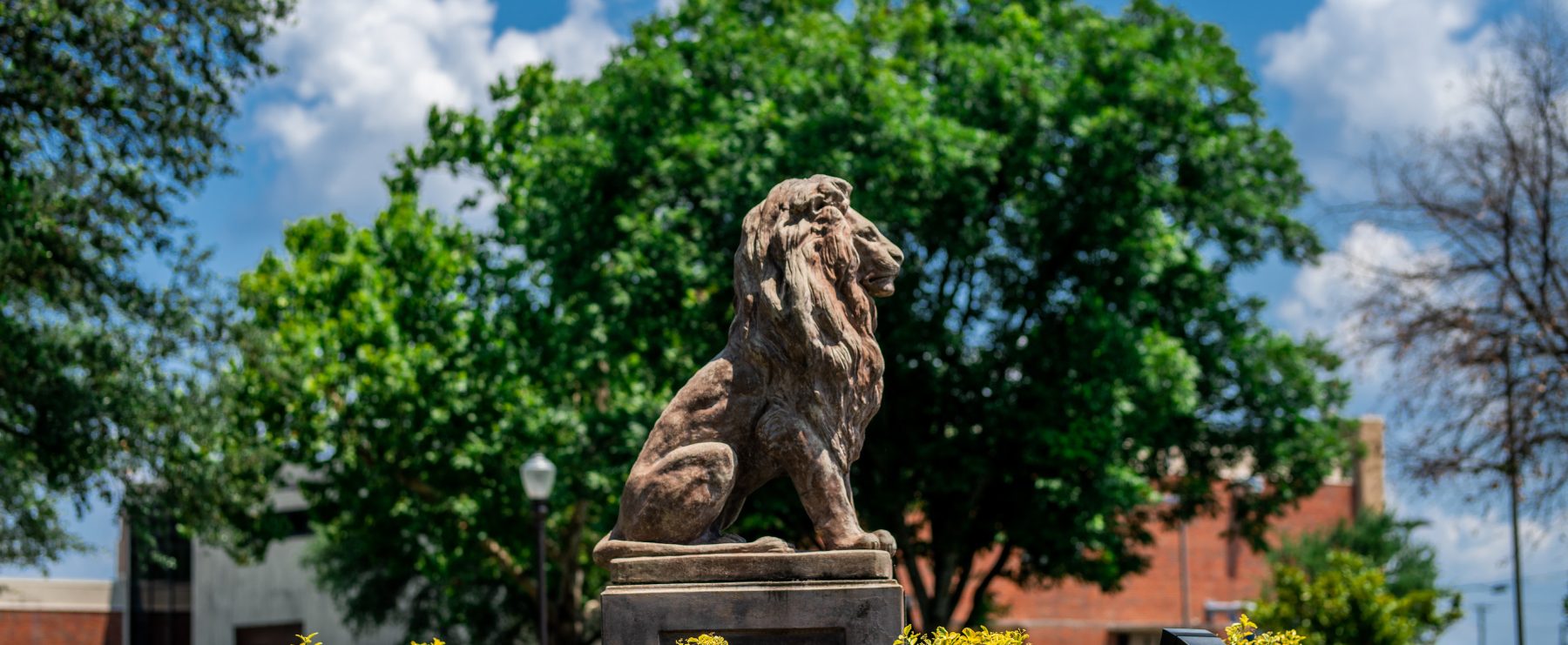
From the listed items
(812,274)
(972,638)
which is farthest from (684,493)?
(972,638)

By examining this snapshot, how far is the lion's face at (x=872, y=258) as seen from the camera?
331 inches

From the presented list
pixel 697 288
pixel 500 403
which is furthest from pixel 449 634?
pixel 697 288

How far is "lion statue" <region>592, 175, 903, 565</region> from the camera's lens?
8055 mm

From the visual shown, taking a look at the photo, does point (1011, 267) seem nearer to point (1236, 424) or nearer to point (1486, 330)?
point (1236, 424)

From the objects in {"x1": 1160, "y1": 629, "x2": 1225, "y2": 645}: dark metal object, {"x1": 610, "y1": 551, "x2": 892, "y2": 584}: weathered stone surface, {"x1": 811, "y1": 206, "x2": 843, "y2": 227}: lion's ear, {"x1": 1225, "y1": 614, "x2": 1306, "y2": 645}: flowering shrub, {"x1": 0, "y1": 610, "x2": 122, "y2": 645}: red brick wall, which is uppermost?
{"x1": 811, "y1": 206, "x2": 843, "y2": 227}: lion's ear

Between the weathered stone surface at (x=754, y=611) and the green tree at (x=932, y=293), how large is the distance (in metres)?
11.2

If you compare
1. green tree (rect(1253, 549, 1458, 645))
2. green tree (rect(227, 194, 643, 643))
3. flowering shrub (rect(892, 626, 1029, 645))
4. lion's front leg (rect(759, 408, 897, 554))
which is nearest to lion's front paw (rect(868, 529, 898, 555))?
lion's front leg (rect(759, 408, 897, 554))

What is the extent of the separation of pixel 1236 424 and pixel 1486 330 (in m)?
4.88

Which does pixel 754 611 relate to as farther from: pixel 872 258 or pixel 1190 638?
pixel 1190 638

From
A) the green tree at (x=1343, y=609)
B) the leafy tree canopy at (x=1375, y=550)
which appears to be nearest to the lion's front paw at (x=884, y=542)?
the green tree at (x=1343, y=609)

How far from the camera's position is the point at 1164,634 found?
7348mm

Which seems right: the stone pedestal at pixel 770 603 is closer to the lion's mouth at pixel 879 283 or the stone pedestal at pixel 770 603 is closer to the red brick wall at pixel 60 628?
the lion's mouth at pixel 879 283

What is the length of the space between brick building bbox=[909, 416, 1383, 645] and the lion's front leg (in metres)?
28.2

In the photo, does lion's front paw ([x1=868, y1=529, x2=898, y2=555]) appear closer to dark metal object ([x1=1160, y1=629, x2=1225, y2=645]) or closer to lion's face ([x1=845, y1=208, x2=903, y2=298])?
lion's face ([x1=845, y1=208, x2=903, y2=298])
